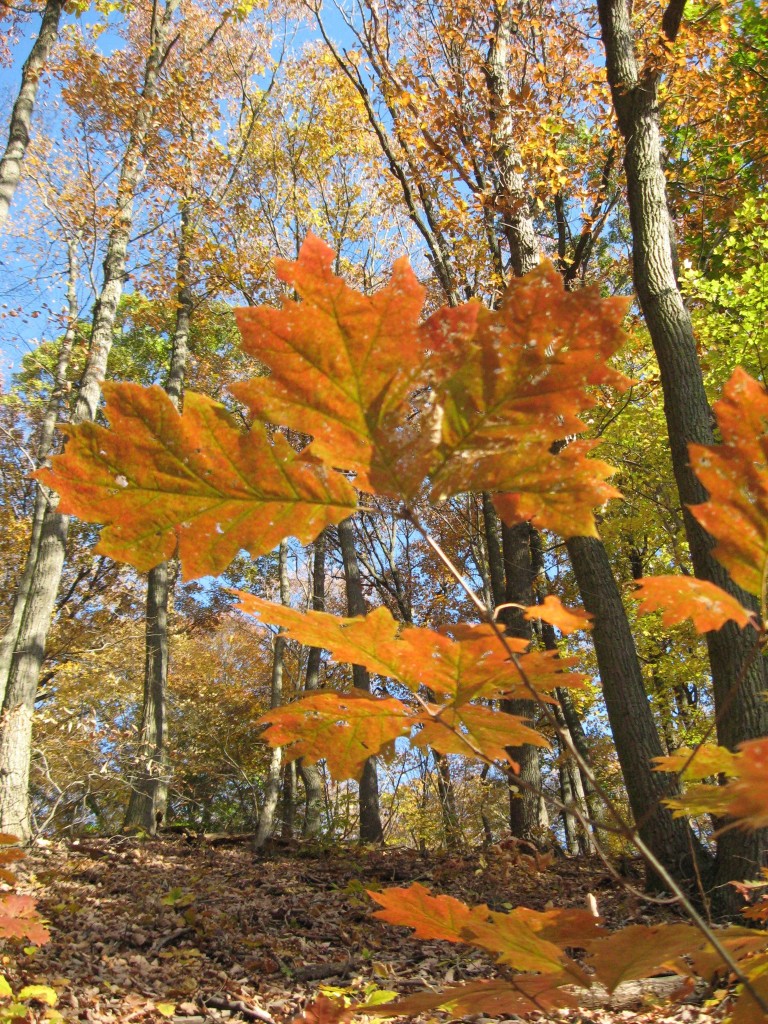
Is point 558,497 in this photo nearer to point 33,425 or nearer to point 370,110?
point 370,110

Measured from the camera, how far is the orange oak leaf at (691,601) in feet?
1.82

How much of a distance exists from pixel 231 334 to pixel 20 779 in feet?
39.8

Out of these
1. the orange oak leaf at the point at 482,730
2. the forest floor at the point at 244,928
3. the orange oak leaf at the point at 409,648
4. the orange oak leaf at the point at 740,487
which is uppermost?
the orange oak leaf at the point at 740,487

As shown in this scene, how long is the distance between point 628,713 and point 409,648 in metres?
4.32

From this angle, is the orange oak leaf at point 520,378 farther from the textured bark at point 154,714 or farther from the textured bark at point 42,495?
the textured bark at point 154,714

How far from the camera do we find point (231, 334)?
1595cm

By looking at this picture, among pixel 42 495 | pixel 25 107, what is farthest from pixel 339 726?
pixel 25 107

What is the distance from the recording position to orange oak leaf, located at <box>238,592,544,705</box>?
0.63 m

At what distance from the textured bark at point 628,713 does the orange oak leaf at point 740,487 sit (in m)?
3.66

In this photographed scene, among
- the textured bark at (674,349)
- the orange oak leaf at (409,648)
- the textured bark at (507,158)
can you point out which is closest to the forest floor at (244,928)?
the textured bark at (674,349)

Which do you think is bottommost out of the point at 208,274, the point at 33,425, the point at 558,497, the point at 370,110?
the point at 558,497

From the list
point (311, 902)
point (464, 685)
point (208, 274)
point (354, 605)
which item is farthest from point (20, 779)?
point (208, 274)

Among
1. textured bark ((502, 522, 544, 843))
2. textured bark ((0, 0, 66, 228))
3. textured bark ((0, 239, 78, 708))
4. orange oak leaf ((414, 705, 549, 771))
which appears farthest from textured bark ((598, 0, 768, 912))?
textured bark ((0, 239, 78, 708))

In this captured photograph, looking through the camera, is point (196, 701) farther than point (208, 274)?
Yes
